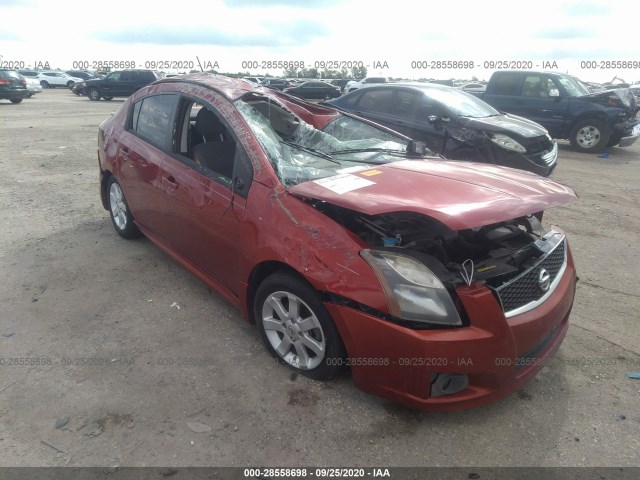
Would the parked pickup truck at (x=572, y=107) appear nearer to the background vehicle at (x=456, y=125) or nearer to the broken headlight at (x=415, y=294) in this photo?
the background vehicle at (x=456, y=125)

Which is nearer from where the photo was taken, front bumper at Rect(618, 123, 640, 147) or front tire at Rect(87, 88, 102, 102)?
front bumper at Rect(618, 123, 640, 147)

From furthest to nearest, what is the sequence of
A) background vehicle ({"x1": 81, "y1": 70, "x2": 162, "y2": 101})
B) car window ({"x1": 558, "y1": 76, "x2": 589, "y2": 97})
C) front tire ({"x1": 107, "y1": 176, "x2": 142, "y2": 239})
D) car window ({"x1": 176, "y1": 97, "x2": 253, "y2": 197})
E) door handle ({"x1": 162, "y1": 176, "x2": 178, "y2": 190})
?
background vehicle ({"x1": 81, "y1": 70, "x2": 162, "y2": 101}), car window ({"x1": 558, "y1": 76, "x2": 589, "y2": 97}), front tire ({"x1": 107, "y1": 176, "x2": 142, "y2": 239}), door handle ({"x1": 162, "y1": 176, "x2": 178, "y2": 190}), car window ({"x1": 176, "y1": 97, "x2": 253, "y2": 197})

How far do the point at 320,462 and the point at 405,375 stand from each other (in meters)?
0.56

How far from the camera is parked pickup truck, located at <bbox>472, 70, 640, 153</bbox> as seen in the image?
1013cm

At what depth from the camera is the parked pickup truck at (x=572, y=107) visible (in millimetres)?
10133

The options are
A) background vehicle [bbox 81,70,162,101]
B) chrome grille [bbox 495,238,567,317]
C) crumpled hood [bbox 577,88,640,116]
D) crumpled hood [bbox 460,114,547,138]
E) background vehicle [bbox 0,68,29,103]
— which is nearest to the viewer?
chrome grille [bbox 495,238,567,317]

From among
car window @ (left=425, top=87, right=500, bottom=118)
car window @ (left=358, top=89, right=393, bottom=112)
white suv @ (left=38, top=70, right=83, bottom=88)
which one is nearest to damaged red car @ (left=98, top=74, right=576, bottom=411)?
car window @ (left=425, top=87, right=500, bottom=118)

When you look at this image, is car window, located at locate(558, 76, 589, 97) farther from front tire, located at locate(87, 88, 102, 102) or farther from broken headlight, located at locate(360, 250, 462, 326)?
front tire, located at locate(87, 88, 102, 102)

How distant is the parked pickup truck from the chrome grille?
927 centimetres

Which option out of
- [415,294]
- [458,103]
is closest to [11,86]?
[458,103]

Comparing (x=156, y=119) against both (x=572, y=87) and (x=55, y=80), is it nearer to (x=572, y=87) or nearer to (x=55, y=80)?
(x=572, y=87)

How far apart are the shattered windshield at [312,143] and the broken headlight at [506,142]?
352 centimetres

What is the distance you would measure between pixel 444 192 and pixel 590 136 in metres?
10.1

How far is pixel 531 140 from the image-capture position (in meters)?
7.18
